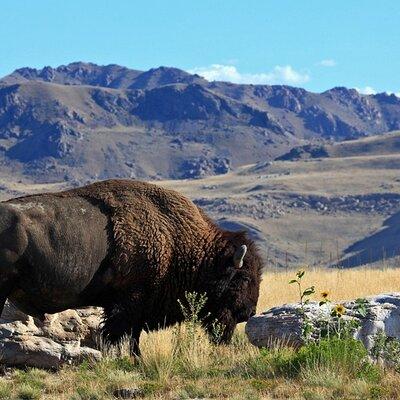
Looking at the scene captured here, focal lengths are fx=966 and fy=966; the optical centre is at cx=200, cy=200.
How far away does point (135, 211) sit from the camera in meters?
10.6

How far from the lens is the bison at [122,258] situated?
982 centimetres

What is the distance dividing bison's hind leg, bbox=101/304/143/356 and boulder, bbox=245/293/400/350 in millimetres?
1248

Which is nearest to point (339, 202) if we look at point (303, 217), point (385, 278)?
point (303, 217)

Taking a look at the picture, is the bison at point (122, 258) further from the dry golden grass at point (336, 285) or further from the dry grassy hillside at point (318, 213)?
the dry grassy hillside at point (318, 213)

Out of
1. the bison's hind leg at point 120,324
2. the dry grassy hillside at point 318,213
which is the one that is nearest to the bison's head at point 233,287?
the bison's hind leg at point 120,324

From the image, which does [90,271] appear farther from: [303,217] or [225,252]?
[303,217]

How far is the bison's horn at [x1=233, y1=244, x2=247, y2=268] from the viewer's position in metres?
10.9

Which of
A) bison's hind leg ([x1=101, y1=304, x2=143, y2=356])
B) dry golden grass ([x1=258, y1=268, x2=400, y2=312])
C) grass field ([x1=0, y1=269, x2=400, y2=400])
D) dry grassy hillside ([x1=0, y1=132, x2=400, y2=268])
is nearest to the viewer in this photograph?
grass field ([x1=0, y1=269, x2=400, y2=400])

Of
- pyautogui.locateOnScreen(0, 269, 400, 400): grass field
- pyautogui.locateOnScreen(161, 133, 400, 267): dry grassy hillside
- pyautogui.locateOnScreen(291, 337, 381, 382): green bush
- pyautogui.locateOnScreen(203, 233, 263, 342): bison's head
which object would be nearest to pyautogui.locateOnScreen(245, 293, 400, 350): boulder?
pyautogui.locateOnScreen(0, 269, 400, 400): grass field

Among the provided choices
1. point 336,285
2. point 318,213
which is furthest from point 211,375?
point 318,213

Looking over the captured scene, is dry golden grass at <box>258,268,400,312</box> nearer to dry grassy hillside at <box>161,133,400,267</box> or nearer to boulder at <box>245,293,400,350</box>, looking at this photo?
boulder at <box>245,293,400,350</box>

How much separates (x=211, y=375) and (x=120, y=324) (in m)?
1.53

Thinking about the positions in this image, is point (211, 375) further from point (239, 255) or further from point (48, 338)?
point (48, 338)

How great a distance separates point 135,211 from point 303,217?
159584 mm
